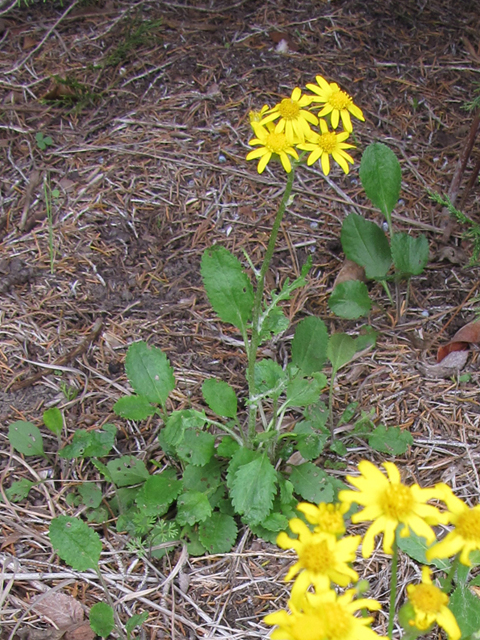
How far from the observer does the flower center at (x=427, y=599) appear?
108cm

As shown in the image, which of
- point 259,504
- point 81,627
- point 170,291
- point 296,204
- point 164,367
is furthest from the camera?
point 296,204

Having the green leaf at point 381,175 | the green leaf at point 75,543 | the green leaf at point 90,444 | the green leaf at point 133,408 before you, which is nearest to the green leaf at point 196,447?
the green leaf at point 133,408

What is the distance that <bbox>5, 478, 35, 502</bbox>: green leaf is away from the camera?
1948 millimetres

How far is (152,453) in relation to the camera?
2.12 m

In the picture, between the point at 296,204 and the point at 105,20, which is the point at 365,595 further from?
the point at 105,20

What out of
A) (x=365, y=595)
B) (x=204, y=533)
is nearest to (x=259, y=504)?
(x=204, y=533)

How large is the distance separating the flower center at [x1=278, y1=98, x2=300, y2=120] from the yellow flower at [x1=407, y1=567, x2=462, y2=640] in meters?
1.19

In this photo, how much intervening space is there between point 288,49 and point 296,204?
978 millimetres

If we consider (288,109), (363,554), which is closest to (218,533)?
(363,554)

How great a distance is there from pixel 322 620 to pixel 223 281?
1198 mm

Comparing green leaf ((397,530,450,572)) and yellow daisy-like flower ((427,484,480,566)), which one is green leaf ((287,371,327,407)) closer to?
green leaf ((397,530,450,572))

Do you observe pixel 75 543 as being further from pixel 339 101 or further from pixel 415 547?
pixel 339 101

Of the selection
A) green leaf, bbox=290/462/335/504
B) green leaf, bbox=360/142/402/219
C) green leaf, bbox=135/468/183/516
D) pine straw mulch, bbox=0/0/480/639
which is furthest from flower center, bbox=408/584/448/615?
green leaf, bbox=360/142/402/219

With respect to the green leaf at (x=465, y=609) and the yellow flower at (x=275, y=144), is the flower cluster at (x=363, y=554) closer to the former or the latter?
the green leaf at (x=465, y=609)
